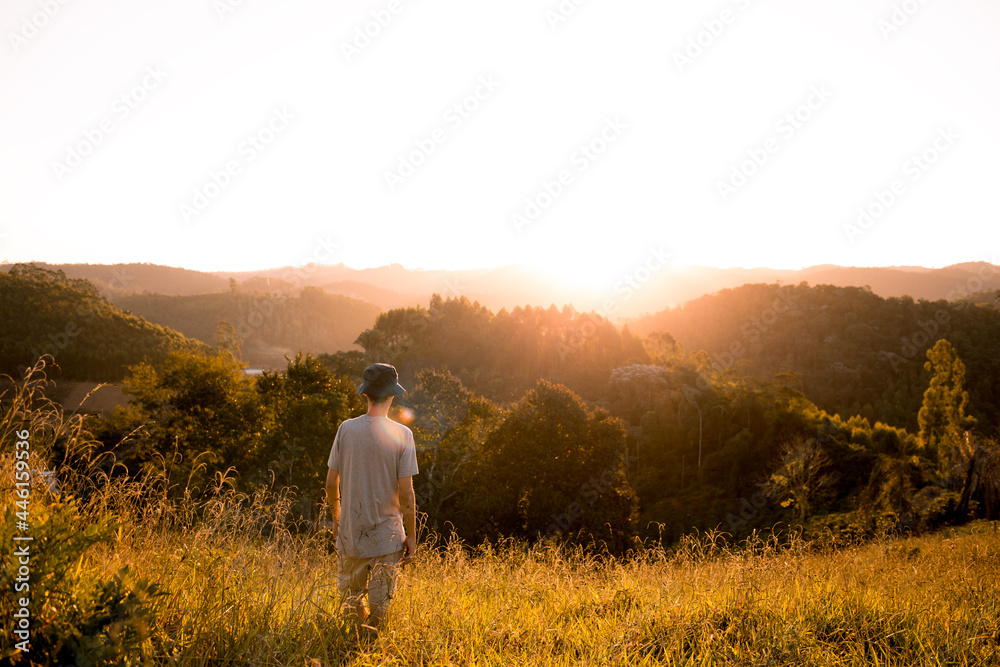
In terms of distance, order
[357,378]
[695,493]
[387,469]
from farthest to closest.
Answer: [357,378] → [695,493] → [387,469]

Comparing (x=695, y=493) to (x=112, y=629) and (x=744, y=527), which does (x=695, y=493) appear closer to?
(x=744, y=527)

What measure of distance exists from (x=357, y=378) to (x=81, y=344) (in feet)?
104

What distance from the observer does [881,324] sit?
227 ft

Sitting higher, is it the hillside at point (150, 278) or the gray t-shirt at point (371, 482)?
the hillside at point (150, 278)

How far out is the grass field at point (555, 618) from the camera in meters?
2.51

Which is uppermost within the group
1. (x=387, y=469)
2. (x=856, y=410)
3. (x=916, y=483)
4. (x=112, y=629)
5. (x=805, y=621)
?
(x=387, y=469)

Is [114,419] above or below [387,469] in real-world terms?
below

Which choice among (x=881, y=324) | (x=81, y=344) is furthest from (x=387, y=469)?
(x=881, y=324)

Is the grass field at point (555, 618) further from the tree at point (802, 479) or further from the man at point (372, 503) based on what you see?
the tree at point (802, 479)

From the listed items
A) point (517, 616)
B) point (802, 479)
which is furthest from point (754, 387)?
point (517, 616)

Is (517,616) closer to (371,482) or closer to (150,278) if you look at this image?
(371,482)

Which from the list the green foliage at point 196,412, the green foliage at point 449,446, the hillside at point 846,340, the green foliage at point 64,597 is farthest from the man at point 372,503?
the hillside at point 846,340

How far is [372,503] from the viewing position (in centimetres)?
300

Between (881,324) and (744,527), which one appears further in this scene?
(881,324)
